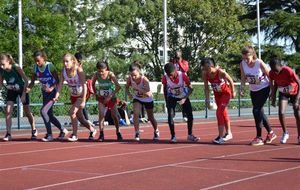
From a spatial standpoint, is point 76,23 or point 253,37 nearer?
point 76,23

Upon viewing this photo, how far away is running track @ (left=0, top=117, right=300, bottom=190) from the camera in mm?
7887

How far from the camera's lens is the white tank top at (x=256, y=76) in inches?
483

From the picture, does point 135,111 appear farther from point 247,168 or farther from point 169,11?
point 169,11

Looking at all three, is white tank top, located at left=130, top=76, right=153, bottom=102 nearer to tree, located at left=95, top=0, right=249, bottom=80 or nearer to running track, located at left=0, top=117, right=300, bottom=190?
running track, located at left=0, top=117, right=300, bottom=190

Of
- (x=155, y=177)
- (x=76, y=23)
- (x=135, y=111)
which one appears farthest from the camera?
(x=76, y=23)

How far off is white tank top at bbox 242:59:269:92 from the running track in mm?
1182

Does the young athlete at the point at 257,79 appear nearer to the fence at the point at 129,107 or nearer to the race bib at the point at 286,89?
the race bib at the point at 286,89

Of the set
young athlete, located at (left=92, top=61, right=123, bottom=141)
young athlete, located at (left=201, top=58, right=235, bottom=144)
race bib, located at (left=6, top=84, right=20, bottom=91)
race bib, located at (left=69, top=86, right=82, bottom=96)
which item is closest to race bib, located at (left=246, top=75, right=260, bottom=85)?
young athlete, located at (left=201, top=58, right=235, bottom=144)

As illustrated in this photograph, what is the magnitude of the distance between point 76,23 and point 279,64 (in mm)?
30337

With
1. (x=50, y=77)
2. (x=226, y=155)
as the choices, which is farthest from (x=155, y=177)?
(x=50, y=77)

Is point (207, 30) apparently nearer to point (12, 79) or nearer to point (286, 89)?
point (12, 79)

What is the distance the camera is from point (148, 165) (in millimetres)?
9570

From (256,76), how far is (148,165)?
3713 millimetres

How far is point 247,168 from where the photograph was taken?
916 cm
